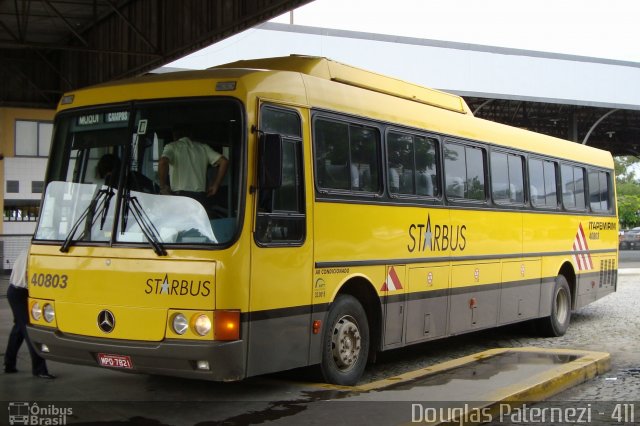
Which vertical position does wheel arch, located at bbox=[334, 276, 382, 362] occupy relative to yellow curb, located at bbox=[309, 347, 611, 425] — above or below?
above

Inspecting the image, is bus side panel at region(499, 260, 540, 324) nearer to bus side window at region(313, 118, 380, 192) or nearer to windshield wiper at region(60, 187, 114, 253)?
bus side window at region(313, 118, 380, 192)

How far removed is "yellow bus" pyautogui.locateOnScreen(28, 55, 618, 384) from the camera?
6.71 metres

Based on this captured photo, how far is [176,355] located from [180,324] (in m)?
0.26

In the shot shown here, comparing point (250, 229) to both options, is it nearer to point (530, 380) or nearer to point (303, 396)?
point (303, 396)

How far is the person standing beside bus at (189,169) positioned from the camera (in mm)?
6852

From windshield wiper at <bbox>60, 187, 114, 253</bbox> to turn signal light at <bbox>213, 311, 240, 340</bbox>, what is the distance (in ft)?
4.91

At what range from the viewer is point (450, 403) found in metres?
7.16

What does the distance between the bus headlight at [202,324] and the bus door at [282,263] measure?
0.40 m

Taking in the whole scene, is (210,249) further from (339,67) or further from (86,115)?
(339,67)

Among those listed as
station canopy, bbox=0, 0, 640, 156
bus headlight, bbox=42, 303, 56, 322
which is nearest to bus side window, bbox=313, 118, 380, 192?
bus headlight, bbox=42, 303, 56, 322

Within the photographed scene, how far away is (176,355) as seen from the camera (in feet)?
21.6

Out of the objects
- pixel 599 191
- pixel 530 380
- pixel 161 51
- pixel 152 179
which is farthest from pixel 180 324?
pixel 161 51

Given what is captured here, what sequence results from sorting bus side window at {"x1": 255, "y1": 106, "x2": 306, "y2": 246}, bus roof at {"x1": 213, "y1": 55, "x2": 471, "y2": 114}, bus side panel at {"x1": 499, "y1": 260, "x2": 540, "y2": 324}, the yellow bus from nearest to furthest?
the yellow bus → bus side window at {"x1": 255, "y1": 106, "x2": 306, "y2": 246} → bus roof at {"x1": 213, "y1": 55, "x2": 471, "y2": 114} → bus side panel at {"x1": 499, "y1": 260, "x2": 540, "y2": 324}

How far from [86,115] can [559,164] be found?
890 centimetres
